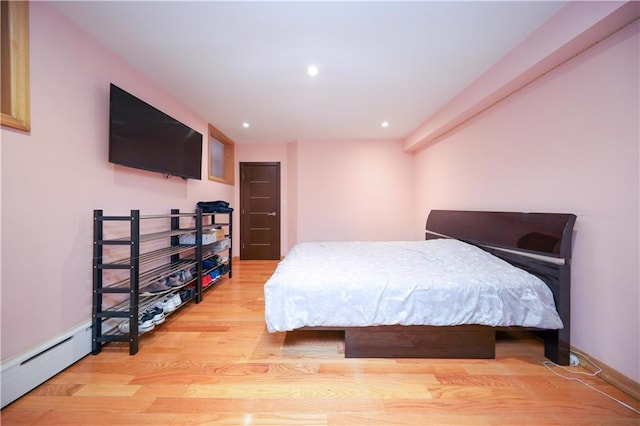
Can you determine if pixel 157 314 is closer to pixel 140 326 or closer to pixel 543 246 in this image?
pixel 140 326

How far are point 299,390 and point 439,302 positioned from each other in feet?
3.46

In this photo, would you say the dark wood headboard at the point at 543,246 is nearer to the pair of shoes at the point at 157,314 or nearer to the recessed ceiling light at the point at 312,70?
the recessed ceiling light at the point at 312,70

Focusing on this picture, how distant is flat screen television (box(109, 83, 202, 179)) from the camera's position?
6.00 ft

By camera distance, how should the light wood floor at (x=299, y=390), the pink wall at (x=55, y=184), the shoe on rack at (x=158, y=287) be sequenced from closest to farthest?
the light wood floor at (x=299, y=390), the pink wall at (x=55, y=184), the shoe on rack at (x=158, y=287)

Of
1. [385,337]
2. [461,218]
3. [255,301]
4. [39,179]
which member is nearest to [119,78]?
[39,179]

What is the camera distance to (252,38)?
1736mm

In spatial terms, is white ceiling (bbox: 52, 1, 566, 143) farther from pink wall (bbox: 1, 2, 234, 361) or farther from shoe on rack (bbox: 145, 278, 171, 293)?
shoe on rack (bbox: 145, 278, 171, 293)

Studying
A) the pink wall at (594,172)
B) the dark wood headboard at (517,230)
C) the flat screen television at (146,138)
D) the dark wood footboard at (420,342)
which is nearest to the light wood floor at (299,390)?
the dark wood footboard at (420,342)

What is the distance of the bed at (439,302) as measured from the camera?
156 centimetres

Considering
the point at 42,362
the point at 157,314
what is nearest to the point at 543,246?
the point at 157,314

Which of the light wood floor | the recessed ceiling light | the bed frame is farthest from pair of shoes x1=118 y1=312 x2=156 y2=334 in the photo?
the recessed ceiling light

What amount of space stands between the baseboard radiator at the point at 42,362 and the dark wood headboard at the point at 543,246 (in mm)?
3334

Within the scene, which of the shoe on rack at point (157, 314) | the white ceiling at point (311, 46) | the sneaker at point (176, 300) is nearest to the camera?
the white ceiling at point (311, 46)

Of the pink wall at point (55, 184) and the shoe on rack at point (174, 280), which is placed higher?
the pink wall at point (55, 184)
